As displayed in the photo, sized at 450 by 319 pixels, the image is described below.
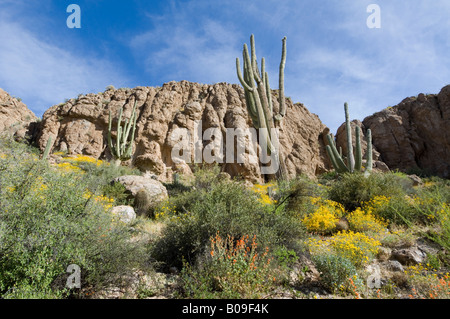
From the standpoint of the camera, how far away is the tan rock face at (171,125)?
18.3 meters

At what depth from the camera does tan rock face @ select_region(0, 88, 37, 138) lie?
61.4 feet

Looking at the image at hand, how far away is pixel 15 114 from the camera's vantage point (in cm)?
1984

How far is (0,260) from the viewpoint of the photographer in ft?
8.04

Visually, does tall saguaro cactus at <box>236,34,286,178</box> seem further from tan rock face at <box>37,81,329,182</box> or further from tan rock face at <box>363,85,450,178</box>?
tan rock face at <box>363,85,450,178</box>

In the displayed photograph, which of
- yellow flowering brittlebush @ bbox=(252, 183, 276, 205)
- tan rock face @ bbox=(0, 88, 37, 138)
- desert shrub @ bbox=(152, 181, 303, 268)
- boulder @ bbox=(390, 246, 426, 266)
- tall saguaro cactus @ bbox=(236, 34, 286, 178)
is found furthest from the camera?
tan rock face @ bbox=(0, 88, 37, 138)

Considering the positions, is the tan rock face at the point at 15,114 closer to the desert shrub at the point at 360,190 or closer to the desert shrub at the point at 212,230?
the desert shrub at the point at 212,230

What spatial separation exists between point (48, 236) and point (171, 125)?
714 inches

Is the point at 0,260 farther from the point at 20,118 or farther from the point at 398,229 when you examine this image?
the point at 20,118

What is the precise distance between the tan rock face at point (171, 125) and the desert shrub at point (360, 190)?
9495mm

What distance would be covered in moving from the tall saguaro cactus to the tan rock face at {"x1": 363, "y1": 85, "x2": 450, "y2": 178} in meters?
16.3

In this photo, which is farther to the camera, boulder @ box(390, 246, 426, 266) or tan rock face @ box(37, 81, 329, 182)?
tan rock face @ box(37, 81, 329, 182)

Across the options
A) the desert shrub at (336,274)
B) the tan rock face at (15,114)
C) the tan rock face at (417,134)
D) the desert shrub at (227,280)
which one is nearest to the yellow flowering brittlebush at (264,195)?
the desert shrub at (336,274)

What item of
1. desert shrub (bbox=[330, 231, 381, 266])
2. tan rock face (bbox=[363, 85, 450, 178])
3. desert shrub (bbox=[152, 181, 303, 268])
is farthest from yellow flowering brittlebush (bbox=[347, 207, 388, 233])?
tan rock face (bbox=[363, 85, 450, 178])
